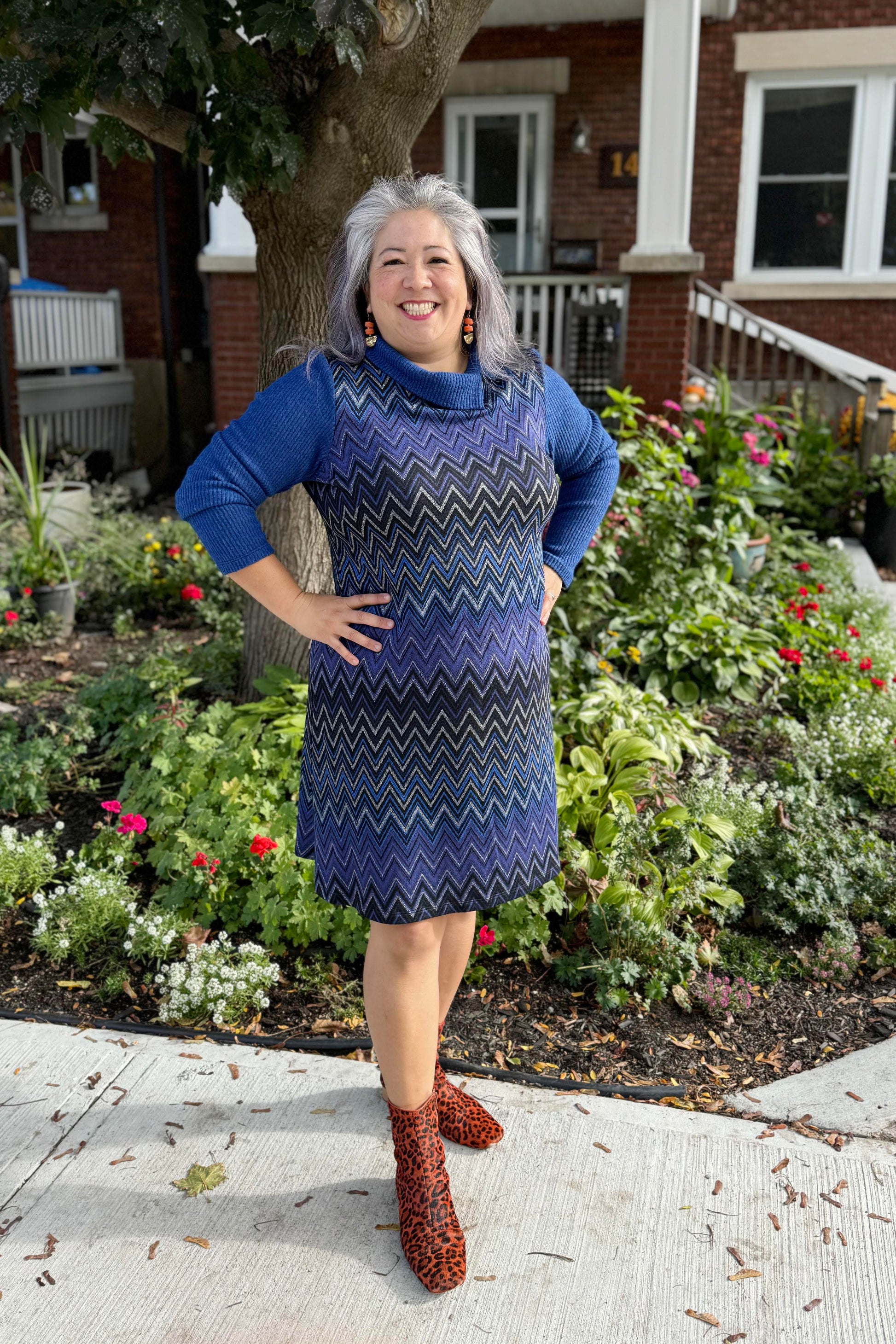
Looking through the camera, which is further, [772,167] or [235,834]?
[772,167]

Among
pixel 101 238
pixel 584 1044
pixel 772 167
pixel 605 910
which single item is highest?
pixel 772 167

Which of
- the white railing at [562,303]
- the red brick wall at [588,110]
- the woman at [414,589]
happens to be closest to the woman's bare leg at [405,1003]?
the woman at [414,589]

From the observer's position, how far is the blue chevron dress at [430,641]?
6.08 feet

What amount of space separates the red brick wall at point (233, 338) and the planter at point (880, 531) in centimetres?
434

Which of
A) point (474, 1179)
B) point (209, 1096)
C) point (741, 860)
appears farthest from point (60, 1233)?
point (741, 860)

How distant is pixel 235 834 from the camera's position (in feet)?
9.97

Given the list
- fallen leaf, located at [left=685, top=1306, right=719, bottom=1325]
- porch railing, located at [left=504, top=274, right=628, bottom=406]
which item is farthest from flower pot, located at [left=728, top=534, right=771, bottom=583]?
fallen leaf, located at [left=685, top=1306, right=719, bottom=1325]

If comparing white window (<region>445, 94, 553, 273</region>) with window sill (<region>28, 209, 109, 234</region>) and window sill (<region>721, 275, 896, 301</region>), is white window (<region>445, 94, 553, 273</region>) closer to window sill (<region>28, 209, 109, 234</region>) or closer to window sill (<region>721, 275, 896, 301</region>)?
window sill (<region>721, 275, 896, 301</region>)

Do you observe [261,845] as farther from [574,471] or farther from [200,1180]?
[574,471]

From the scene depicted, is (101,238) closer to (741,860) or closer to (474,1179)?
(741,860)

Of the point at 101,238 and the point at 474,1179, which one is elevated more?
the point at 101,238

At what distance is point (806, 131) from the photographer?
34.6ft

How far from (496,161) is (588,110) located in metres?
0.94

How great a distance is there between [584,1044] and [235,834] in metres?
1.08
